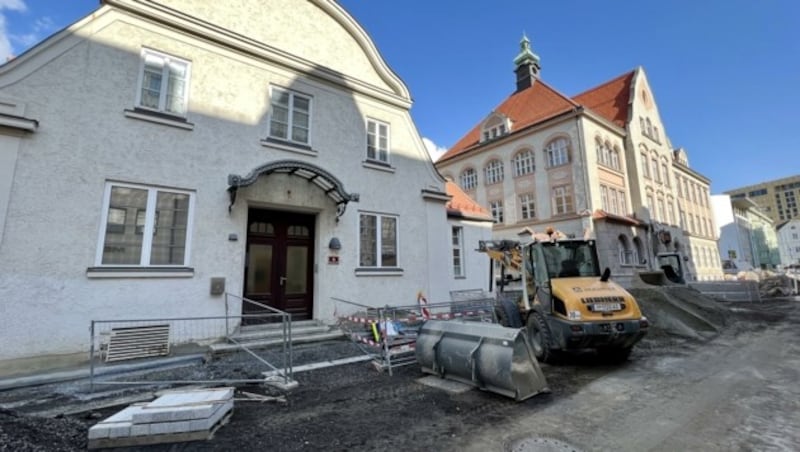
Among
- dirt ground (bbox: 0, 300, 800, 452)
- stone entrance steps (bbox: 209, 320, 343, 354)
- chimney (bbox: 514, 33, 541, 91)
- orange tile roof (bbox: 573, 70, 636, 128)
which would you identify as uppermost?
chimney (bbox: 514, 33, 541, 91)

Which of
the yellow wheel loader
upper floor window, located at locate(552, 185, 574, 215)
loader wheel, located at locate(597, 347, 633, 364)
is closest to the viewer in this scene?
the yellow wheel loader

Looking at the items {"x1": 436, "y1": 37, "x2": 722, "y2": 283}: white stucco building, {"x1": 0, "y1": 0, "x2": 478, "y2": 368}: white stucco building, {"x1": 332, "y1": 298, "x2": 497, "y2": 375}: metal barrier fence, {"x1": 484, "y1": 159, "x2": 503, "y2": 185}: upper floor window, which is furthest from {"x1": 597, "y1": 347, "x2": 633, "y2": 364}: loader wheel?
{"x1": 484, "y1": 159, "x2": 503, "y2": 185}: upper floor window

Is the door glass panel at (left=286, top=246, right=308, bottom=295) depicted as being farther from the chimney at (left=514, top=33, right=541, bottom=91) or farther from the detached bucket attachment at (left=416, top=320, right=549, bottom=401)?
the chimney at (left=514, top=33, right=541, bottom=91)

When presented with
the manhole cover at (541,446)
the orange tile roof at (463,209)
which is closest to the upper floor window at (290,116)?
the orange tile roof at (463,209)

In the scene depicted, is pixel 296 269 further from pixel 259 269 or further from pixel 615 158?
pixel 615 158

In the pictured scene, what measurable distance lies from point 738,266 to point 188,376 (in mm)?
65103

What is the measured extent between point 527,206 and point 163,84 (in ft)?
86.1

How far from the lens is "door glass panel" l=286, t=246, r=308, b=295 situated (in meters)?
9.62

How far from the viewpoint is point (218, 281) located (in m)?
8.03

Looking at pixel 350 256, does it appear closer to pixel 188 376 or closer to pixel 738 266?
pixel 188 376

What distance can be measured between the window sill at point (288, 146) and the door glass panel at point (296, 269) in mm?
2778

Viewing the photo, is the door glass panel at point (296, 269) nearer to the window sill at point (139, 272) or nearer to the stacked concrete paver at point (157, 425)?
the window sill at point (139, 272)

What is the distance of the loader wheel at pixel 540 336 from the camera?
7.02 meters

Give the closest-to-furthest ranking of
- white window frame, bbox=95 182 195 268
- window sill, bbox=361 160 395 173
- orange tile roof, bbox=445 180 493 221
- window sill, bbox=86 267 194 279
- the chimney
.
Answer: window sill, bbox=86 267 194 279
white window frame, bbox=95 182 195 268
window sill, bbox=361 160 395 173
orange tile roof, bbox=445 180 493 221
the chimney
